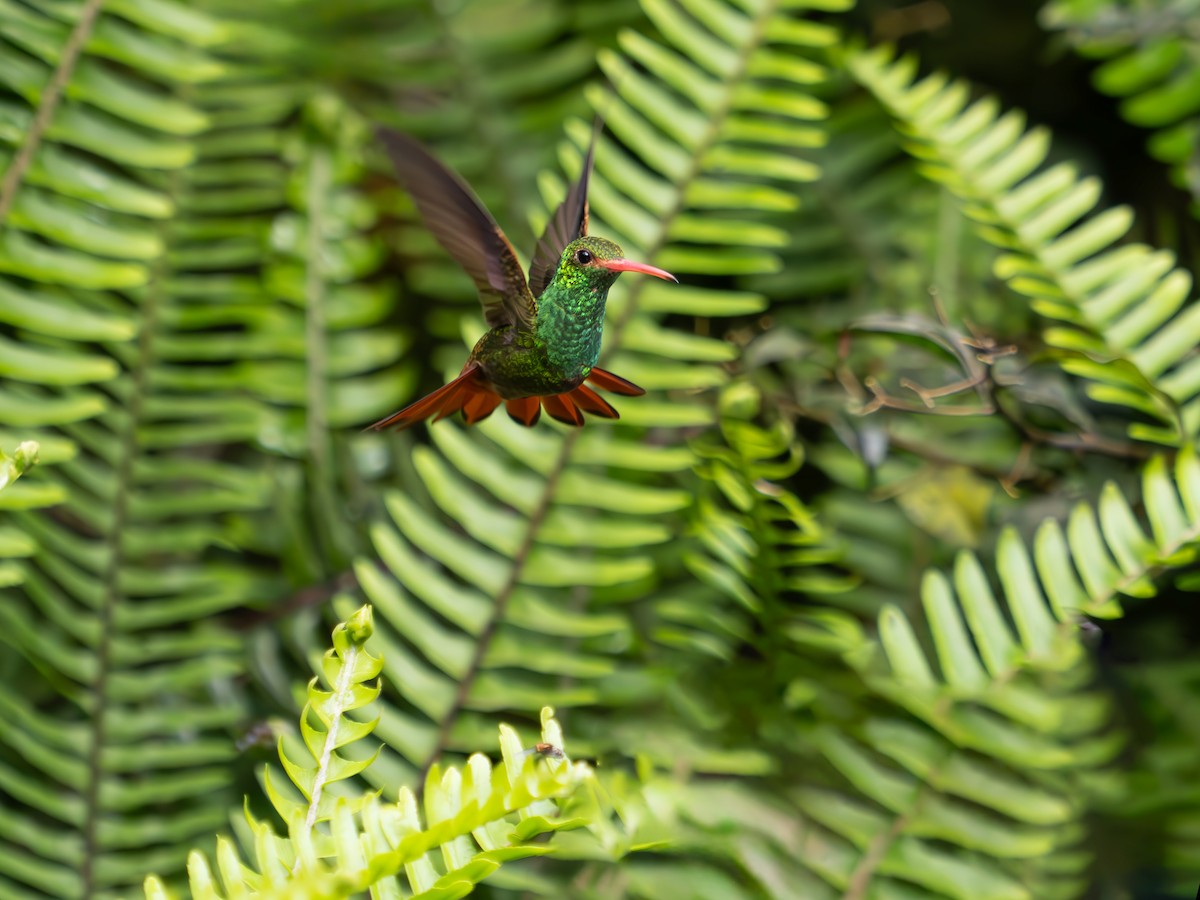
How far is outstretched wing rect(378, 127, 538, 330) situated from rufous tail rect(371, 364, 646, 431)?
0.15 ft

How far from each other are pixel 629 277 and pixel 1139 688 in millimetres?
739

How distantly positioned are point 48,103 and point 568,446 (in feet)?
1.93

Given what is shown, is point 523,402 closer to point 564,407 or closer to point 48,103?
point 564,407

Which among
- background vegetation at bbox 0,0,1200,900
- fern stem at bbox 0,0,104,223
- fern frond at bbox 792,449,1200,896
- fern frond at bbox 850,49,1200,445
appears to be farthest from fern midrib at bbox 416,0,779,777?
fern stem at bbox 0,0,104,223

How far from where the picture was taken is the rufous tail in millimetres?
596

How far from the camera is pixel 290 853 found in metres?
0.63

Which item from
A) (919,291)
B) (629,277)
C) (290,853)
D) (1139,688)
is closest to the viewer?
(290,853)

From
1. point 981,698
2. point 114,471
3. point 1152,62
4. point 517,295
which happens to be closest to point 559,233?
point 517,295

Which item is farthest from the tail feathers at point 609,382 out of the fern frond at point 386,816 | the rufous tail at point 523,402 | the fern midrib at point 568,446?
the fern midrib at point 568,446

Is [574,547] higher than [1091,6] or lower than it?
lower

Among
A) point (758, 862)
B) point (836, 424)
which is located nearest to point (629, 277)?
point (836, 424)

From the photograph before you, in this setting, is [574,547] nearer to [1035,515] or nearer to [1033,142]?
[1035,515]

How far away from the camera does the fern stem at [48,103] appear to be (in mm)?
972

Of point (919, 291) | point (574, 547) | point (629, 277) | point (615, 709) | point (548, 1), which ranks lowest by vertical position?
point (615, 709)
